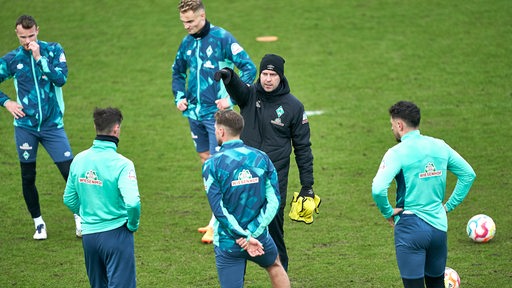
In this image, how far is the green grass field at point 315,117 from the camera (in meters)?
9.52

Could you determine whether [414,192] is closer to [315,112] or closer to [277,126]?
→ [277,126]

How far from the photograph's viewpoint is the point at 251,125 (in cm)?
827

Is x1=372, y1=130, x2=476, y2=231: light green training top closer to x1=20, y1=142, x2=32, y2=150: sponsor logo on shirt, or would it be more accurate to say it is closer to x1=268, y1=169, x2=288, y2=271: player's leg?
x1=268, y1=169, x2=288, y2=271: player's leg

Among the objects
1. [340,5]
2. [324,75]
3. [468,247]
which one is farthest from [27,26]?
[340,5]

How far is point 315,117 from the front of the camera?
51.1 ft

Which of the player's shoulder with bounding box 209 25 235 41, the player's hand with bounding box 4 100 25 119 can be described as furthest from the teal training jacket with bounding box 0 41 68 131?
the player's shoulder with bounding box 209 25 235 41

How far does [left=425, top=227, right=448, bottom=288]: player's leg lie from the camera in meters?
7.00

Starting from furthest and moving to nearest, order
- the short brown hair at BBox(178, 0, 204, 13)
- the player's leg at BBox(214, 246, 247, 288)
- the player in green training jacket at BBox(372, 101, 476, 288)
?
the short brown hair at BBox(178, 0, 204, 13), the player's leg at BBox(214, 246, 247, 288), the player in green training jacket at BBox(372, 101, 476, 288)

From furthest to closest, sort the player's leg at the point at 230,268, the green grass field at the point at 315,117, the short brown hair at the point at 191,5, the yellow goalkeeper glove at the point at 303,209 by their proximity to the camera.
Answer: the short brown hair at the point at 191,5, the green grass field at the point at 315,117, the yellow goalkeeper glove at the point at 303,209, the player's leg at the point at 230,268

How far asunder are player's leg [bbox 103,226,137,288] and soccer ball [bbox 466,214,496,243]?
460 cm

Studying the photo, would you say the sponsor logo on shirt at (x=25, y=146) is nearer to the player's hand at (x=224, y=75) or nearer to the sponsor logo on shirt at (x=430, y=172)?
the player's hand at (x=224, y=75)

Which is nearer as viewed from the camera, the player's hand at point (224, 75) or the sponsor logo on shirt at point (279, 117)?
the player's hand at point (224, 75)

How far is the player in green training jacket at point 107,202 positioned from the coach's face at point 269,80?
1710 mm

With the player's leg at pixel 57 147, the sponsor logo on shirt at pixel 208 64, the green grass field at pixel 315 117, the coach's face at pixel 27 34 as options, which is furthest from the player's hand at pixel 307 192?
the coach's face at pixel 27 34
